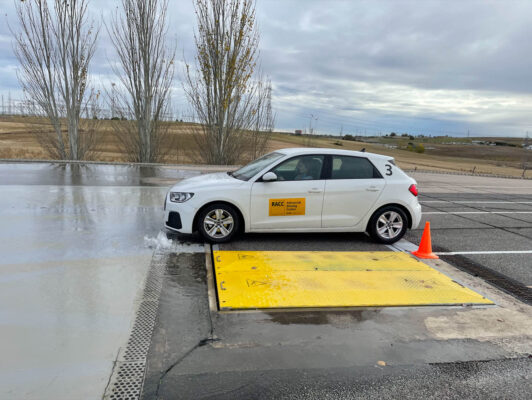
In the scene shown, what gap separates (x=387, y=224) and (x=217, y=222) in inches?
113

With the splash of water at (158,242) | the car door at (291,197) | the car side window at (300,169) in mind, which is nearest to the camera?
the splash of water at (158,242)

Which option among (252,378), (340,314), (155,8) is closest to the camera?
(252,378)

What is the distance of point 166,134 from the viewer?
2002 centimetres

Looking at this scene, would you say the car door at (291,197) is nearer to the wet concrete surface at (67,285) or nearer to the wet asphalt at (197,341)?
the wet asphalt at (197,341)

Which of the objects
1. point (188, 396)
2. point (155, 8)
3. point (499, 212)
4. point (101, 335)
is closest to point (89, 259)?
point (101, 335)

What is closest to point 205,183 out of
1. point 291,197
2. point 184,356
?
point 291,197

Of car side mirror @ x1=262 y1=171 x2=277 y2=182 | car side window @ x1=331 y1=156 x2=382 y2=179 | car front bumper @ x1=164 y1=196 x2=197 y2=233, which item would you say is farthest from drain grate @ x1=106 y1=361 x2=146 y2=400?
car side window @ x1=331 y1=156 x2=382 y2=179

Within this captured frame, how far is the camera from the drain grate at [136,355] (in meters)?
2.79

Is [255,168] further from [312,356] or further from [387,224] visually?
[312,356]

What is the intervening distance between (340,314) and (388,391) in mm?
Answer: 1215

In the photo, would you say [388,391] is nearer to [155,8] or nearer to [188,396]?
[188,396]

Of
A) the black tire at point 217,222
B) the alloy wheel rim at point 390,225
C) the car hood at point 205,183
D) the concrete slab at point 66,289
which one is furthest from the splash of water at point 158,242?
the alloy wheel rim at point 390,225

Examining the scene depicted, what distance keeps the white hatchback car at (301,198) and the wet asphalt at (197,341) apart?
17.5 inches

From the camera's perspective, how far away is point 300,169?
647 cm
